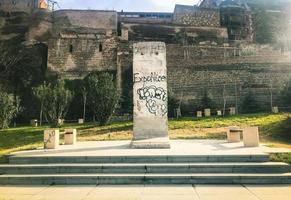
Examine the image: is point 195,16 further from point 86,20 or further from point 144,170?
point 144,170

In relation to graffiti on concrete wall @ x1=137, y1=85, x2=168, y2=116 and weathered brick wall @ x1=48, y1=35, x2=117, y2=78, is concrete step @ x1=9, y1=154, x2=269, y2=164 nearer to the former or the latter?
graffiti on concrete wall @ x1=137, y1=85, x2=168, y2=116

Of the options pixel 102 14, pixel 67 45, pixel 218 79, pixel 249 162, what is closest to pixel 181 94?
pixel 218 79

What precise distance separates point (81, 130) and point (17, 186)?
10.6 m

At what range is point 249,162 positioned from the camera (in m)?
7.40

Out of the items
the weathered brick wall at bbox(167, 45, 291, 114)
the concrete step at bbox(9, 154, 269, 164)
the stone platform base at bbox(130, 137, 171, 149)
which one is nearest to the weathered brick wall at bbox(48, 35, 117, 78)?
the weathered brick wall at bbox(167, 45, 291, 114)

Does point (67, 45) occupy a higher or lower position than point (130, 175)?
higher

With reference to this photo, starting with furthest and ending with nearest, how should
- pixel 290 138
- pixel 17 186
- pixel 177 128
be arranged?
pixel 177 128, pixel 290 138, pixel 17 186

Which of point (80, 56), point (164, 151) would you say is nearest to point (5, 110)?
point (80, 56)

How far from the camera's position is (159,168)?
23.2 ft

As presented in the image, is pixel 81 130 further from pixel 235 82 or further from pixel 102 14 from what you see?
pixel 102 14

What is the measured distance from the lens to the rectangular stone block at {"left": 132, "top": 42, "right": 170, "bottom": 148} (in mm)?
10562

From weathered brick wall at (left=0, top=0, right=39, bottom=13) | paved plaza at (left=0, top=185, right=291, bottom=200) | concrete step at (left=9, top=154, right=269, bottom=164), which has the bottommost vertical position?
paved plaza at (left=0, top=185, right=291, bottom=200)

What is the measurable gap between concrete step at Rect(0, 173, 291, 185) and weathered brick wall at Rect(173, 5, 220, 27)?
106ft

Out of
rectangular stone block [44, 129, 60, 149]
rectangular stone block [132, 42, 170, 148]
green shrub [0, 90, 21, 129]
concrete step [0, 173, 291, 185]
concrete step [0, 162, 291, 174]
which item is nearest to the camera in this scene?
concrete step [0, 173, 291, 185]
